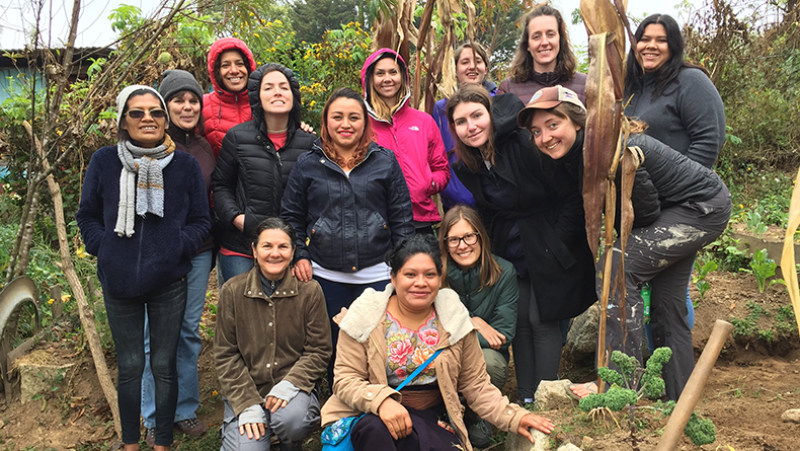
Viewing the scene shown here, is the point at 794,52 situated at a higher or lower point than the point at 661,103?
higher

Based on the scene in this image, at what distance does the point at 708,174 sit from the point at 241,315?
2.41 meters

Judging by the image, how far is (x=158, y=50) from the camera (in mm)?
5754

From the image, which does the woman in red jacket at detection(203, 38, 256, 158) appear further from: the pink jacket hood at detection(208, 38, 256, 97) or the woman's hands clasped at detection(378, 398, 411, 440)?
the woman's hands clasped at detection(378, 398, 411, 440)

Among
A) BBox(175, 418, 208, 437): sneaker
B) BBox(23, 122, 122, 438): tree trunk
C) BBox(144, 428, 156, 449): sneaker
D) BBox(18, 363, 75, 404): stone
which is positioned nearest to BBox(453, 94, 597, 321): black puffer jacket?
BBox(175, 418, 208, 437): sneaker

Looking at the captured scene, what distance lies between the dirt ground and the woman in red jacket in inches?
66.0

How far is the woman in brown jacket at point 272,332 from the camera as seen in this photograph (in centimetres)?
294

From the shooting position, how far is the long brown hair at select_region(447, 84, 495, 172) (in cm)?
308

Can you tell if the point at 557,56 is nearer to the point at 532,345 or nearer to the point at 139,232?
the point at 532,345

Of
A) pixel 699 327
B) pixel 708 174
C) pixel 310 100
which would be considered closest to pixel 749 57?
pixel 699 327

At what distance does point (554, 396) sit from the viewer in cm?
273

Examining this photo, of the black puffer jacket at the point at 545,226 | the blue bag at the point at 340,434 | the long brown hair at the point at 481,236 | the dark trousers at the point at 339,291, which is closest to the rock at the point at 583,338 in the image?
the black puffer jacket at the point at 545,226

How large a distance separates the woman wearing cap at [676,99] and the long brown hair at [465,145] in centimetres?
73

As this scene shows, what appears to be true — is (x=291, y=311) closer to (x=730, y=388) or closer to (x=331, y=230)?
(x=331, y=230)

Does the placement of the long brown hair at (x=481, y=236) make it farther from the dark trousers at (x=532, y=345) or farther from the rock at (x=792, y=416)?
the rock at (x=792, y=416)
